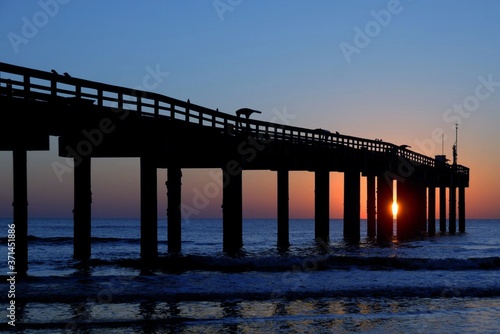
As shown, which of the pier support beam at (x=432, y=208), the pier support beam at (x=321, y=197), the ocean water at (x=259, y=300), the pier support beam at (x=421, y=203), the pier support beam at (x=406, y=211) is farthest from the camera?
the pier support beam at (x=432, y=208)

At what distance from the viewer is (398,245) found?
49.0 m

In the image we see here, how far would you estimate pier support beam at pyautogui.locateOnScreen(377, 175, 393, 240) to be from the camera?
170 ft

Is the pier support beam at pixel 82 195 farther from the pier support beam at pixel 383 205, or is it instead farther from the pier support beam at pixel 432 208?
the pier support beam at pixel 432 208

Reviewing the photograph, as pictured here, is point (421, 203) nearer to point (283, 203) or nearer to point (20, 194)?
point (283, 203)

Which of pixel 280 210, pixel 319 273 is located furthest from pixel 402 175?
pixel 319 273

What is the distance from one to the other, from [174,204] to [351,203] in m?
16.5

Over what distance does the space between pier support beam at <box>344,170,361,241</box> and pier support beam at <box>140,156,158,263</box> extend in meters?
21.6

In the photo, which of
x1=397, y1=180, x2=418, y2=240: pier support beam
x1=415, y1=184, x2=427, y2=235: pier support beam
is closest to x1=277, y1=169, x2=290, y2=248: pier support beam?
x1=397, y1=180, x2=418, y2=240: pier support beam

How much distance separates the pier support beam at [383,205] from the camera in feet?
170

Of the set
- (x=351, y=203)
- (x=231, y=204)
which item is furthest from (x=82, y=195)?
(x=351, y=203)

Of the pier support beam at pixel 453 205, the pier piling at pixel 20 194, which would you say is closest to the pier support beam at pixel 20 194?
the pier piling at pixel 20 194

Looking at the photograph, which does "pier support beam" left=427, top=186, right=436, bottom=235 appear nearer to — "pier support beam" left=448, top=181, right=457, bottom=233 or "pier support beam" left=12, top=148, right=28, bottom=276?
Answer: "pier support beam" left=448, top=181, right=457, bottom=233

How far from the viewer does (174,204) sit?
3403cm

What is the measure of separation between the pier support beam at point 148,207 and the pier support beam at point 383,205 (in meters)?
27.2
